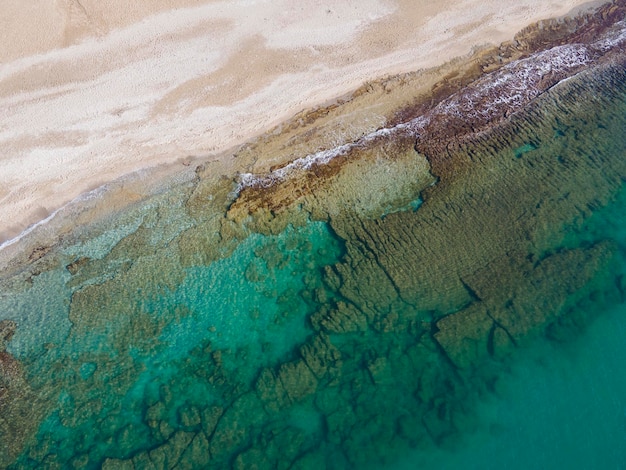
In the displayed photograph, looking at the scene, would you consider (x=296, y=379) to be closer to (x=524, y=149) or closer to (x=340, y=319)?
(x=340, y=319)

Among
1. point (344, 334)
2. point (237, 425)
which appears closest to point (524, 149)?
point (344, 334)

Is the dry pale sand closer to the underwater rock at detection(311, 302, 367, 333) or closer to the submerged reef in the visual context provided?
the submerged reef

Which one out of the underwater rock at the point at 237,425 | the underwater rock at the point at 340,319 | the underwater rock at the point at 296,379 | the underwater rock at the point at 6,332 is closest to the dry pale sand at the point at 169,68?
the underwater rock at the point at 6,332

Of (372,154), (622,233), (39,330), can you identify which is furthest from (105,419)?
(622,233)

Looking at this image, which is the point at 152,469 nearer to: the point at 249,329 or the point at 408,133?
the point at 249,329

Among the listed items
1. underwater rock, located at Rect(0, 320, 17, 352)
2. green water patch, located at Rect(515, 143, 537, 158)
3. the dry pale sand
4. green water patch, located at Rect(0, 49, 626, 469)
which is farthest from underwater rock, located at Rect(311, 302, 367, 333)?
underwater rock, located at Rect(0, 320, 17, 352)

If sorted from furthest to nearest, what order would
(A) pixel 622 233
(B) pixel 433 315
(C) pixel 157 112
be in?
(C) pixel 157 112
(A) pixel 622 233
(B) pixel 433 315
